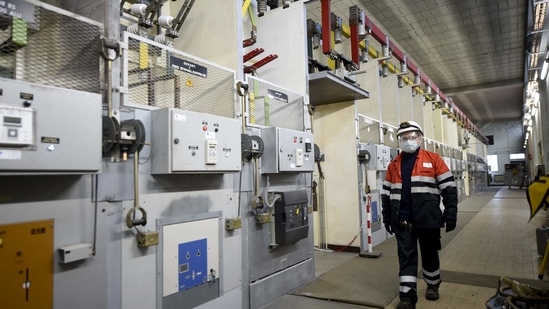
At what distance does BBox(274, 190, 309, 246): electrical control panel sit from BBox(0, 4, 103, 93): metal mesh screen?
178cm

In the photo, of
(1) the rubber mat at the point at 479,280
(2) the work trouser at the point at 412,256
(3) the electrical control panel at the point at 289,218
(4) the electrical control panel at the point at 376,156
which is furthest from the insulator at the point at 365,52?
(2) the work trouser at the point at 412,256

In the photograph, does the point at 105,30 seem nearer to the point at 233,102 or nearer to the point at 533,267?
the point at 233,102

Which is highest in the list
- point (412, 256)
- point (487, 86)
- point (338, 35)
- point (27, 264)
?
point (487, 86)

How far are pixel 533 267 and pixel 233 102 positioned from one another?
3.77 meters

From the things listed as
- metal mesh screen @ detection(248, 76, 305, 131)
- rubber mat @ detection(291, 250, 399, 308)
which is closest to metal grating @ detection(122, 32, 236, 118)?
metal mesh screen @ detection(248, 76, 305, 131)

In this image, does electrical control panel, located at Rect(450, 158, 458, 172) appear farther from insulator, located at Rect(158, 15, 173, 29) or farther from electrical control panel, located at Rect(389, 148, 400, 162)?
insulator, located at Rect(158, 15, 173, 29)

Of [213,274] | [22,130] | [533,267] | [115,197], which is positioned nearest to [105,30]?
[22,130]

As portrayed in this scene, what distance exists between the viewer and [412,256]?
2.87 meters

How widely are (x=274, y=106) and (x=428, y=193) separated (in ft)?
5.30

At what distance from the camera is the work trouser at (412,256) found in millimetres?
2824

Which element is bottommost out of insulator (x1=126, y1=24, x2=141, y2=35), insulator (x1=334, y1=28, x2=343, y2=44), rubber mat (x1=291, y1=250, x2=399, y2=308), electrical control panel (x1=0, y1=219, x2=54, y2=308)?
rubber mat (x1=291, y1=250, x2=399, y2=308)

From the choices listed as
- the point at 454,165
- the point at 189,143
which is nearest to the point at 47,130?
the point at 189,143

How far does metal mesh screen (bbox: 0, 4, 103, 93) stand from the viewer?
1.66 m

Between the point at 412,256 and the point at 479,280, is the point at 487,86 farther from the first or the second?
the point at 412,256
